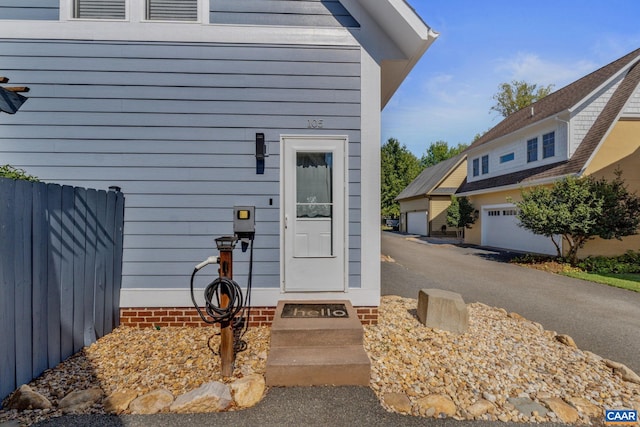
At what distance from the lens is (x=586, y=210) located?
8.65 metres

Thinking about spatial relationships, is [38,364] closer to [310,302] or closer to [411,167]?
[310,302]

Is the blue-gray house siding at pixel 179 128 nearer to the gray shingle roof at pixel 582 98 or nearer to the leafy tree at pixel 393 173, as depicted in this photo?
the gray shingle roof at pixel 582 98

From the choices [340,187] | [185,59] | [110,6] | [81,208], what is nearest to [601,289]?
[340,187]

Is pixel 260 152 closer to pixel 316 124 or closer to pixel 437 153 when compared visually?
pixel 316 124

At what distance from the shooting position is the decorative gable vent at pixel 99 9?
3.92 metres

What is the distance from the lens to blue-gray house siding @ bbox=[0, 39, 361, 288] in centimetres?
388

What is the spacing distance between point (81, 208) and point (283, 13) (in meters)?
3.33

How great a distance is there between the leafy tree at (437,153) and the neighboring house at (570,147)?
115 feet

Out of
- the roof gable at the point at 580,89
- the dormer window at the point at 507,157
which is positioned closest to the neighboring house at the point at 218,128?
the roof gable at the point at 580,89

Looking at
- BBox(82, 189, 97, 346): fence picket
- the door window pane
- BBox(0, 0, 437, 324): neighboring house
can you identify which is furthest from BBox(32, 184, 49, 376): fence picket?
the door window pane

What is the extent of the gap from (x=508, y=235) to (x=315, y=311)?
1280 cm

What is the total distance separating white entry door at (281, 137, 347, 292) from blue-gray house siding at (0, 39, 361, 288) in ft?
0.42

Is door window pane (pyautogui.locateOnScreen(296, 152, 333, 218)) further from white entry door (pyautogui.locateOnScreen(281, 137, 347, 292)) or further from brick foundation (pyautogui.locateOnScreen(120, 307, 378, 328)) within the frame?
brick foundation (pyautogui.locateOnScreen(120, 307, 378, 328))

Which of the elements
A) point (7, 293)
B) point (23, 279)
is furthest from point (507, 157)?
point (7, 293)
